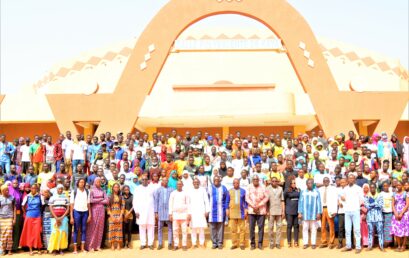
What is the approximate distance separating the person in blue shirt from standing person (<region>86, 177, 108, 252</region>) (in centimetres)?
339

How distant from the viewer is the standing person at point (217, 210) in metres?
9.55

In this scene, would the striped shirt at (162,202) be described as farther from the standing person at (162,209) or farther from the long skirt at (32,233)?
the long skirt at (32,233)

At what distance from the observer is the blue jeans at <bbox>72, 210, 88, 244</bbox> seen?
943cm

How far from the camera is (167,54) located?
1417cm

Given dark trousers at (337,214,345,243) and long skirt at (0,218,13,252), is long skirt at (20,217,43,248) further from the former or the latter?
dark trousers at (337,214,345,243)

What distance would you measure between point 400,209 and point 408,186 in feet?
1.49

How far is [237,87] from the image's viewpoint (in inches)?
745

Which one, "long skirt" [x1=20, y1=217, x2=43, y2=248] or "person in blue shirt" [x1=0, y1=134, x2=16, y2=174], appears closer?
"long skirt" [x1=20, y1=217, x2=43, y2=248]

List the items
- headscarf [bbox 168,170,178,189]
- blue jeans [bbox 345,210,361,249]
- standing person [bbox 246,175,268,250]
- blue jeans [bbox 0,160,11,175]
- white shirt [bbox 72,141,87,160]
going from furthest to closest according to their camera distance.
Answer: blue jeans [bbox 0,160,11,175] < white shirt [bbox 72,141,87,160] < headscarf [bbox 168,170,178,189] < standing person [bbox 246,175,268,250] < blue jeans [bbox 345,210,361,249]

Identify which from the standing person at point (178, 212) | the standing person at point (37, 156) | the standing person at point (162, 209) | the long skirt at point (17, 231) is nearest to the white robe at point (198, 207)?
the standing person at point (178, 212)

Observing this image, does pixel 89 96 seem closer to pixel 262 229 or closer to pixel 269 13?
pixel 269 13

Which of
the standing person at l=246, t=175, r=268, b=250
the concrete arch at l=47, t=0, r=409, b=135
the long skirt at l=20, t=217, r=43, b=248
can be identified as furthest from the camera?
the concrete arch at l=47, t=0, r=409, b=135

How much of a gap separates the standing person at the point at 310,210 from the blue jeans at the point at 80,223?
3.97m

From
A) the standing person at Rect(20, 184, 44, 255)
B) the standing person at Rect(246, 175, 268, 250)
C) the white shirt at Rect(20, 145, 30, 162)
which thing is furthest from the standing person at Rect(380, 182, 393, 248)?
the white shirt at Rect(20, 145, 30, 162)
